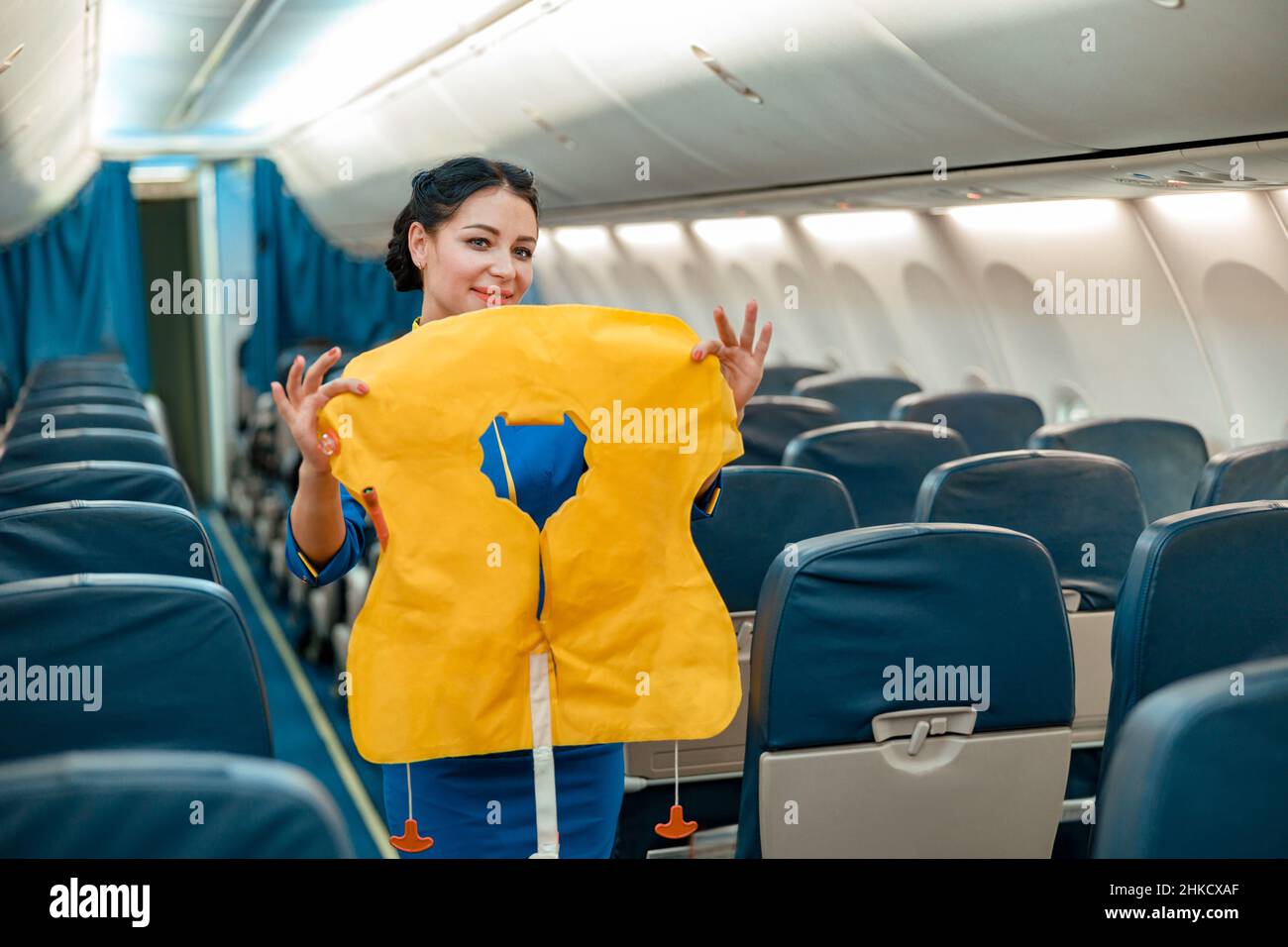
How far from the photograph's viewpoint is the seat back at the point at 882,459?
4199 mm

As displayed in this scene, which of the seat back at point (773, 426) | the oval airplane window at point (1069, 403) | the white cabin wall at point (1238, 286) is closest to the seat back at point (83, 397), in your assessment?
the seat back at point (773, 426)

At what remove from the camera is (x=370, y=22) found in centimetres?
559

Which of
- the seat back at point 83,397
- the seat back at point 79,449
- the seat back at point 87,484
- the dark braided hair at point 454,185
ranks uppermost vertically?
the dark braided hair at point 454,185

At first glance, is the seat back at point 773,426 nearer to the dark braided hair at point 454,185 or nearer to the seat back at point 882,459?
the seat back at point 882,459

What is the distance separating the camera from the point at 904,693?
2.28 m

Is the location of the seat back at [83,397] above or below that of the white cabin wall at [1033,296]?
below

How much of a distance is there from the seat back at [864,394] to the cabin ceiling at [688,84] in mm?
946

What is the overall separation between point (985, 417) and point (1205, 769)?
4.44 meters

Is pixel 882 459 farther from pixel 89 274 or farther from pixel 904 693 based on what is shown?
pixel 89 274
